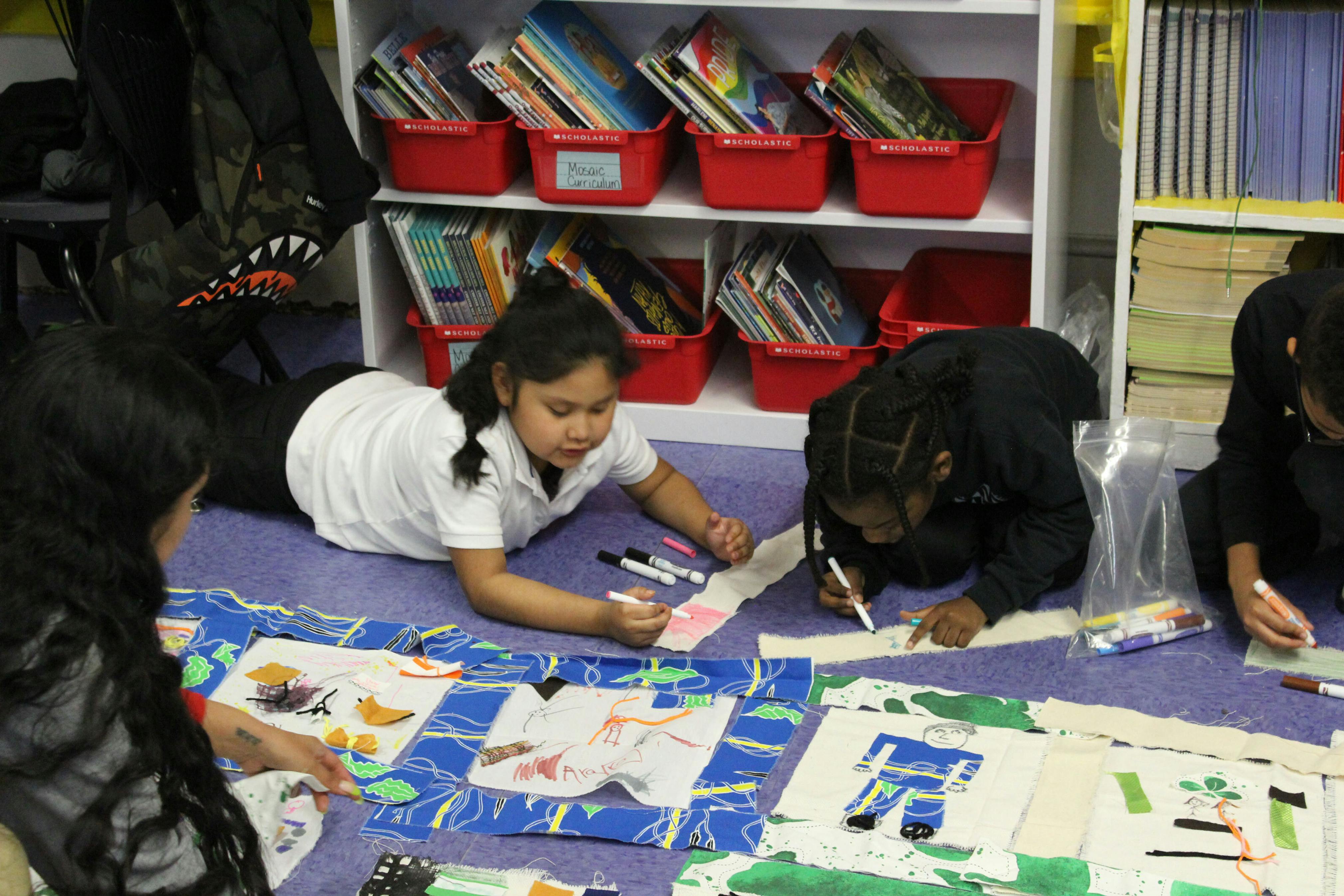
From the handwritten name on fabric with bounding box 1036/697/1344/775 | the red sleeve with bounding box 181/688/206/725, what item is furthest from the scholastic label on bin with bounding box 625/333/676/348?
the red sleeve with bounding box 181/688/206/725

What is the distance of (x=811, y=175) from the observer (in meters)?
2.21

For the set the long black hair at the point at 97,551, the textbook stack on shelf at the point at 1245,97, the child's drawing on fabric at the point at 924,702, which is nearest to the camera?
the long black hair at the point at 97,551

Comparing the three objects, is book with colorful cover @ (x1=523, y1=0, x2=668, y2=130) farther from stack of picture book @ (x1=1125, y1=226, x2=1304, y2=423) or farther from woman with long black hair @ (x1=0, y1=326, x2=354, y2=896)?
woman with long black hair @ (x1=0, y1=326, x2=354, y2=896)

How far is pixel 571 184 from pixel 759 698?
1.03 metres

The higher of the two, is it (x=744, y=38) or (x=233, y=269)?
(x=744, y=38)

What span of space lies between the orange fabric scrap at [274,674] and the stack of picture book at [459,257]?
35.1 inches

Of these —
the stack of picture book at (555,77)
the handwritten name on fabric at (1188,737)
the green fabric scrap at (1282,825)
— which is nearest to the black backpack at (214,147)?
the stack of picture book at (555,77)

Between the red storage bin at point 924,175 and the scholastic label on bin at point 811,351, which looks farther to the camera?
the scholastic label on bin at point 811,351

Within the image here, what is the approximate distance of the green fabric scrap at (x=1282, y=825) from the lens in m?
1.40

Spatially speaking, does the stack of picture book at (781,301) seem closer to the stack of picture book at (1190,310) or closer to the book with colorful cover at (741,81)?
the book with colorful cover at (741,81)

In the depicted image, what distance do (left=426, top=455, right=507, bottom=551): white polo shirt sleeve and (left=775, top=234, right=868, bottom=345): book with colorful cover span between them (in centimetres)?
73

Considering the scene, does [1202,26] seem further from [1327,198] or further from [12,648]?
[12,648]

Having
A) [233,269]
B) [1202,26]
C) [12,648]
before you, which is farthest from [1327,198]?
[12,648]

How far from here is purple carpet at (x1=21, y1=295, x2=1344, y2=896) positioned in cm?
148
